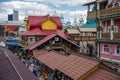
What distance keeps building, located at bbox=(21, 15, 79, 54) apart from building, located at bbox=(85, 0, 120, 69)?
316 inches

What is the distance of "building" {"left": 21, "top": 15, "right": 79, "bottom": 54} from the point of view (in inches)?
1319

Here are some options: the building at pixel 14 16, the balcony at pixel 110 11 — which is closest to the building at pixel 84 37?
the balcony at pixel 110 11

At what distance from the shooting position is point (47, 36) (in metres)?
36.6

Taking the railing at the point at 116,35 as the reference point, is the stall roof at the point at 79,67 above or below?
below

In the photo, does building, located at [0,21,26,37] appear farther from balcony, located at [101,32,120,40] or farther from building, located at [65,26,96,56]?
balcony, located at [101,32,120,40]

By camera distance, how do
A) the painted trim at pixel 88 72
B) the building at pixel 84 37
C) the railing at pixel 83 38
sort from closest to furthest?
1. the painted trim at pixel 88 72
2. the railing at pixel 83 38
3. the building at pixel 84 37

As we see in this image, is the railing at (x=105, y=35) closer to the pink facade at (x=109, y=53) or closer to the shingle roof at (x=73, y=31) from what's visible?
the pink facade at (x=109, y=53)

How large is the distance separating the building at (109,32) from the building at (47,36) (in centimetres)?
801

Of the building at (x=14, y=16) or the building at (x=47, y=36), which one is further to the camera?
the building at (x=14, y=16)

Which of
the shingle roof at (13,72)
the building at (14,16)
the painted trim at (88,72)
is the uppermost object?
the building at (14,16)

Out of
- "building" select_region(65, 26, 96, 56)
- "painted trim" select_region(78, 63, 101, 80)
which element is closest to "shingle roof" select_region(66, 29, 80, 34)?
"building" select_region(65, 26, 96, 56)

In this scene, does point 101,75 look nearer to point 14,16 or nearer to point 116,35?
point 116,35

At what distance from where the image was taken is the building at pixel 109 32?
71.8 feet

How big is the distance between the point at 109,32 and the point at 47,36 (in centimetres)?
1522
